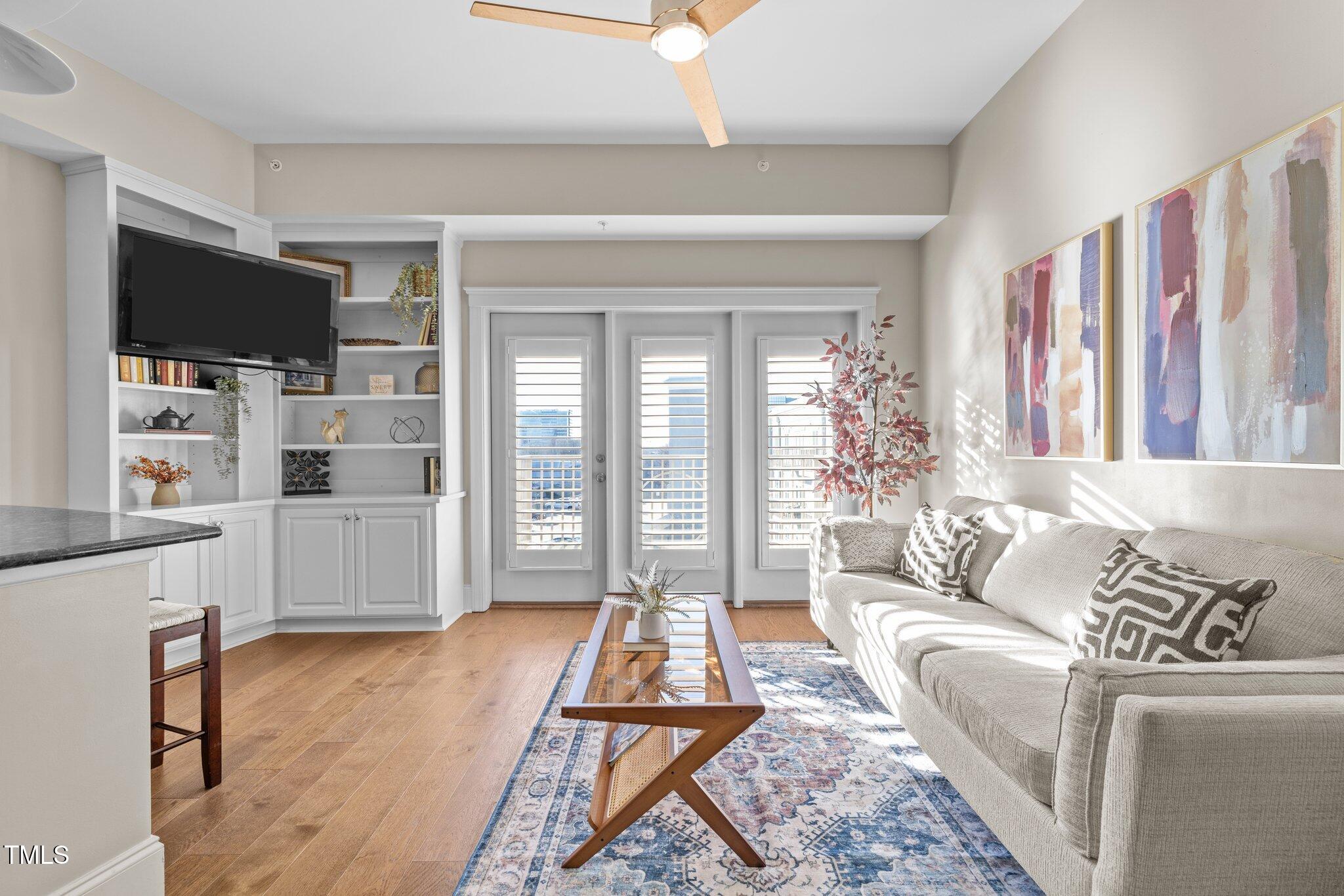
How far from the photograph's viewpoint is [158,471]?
12.4ft

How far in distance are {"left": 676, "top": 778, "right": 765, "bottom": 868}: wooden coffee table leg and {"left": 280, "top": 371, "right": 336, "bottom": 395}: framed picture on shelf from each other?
11.4 ft

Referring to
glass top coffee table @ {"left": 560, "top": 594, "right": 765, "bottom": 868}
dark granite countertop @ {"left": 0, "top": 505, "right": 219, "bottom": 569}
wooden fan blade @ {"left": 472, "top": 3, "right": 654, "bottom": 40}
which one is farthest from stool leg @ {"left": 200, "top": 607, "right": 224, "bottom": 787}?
wooden fan blade @ {"left": 472, "top": 3, "right": 654, "bottom": 40}

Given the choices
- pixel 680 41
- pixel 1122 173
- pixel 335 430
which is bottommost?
pixel 335 430

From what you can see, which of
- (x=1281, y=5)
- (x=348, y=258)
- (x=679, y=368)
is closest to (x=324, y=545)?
(x=348, y=258)

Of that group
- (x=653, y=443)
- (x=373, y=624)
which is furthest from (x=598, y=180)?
(x=373, y=624)

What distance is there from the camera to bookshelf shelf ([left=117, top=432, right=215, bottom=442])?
3676mm

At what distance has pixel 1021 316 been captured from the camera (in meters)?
3.43

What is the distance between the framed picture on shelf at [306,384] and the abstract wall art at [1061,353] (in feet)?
12.4

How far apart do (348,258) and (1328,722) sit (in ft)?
16.6

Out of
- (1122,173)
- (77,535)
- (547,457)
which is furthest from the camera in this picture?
(547,457)

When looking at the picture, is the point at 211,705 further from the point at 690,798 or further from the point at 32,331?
the point at 32,331

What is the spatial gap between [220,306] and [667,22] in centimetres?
276

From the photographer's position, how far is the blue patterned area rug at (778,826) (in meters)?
1.90

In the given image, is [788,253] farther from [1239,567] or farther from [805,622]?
[1239,567]
